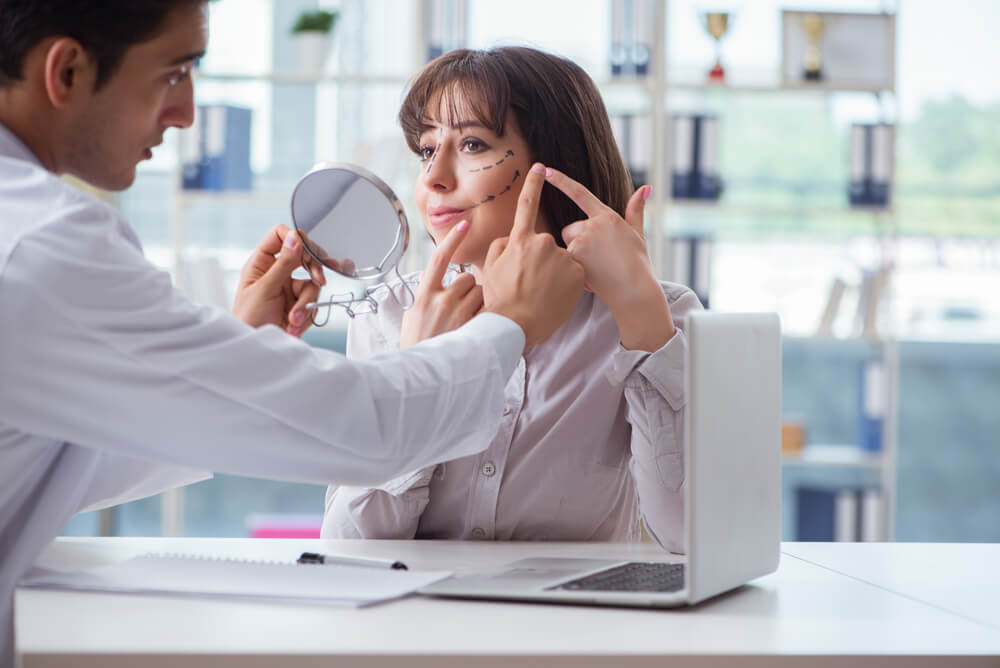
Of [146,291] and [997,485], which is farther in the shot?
[997,485]

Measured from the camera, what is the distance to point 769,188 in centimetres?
424

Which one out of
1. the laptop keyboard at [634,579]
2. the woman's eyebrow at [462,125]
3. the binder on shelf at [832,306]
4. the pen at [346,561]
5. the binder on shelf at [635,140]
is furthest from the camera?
the binder on shelf at [832,306]

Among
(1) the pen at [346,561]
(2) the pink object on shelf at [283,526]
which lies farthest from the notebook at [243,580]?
(2) the pink object on shelf at [283,526]

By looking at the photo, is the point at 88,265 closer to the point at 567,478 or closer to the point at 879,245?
the point at 567,478

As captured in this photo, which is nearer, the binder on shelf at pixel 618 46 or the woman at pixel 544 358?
the woman at pixel 544 358

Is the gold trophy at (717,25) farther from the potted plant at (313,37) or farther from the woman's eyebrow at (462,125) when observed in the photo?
the woman's eyebrow at (462,125)

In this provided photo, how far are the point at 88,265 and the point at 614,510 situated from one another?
0.87 m

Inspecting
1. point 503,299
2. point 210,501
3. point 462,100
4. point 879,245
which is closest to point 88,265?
point 503,299

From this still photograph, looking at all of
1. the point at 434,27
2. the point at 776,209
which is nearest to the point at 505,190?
the point at 434,27

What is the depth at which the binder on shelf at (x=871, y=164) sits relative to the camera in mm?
3385

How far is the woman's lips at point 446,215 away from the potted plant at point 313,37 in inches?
86.2

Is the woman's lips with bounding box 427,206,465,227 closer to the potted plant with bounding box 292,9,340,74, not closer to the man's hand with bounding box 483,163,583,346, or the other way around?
the man's hand with bounding box 483,163,583,346

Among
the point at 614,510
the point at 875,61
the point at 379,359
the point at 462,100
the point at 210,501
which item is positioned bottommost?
the point at 210,501

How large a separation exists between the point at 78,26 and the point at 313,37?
2712 mm
